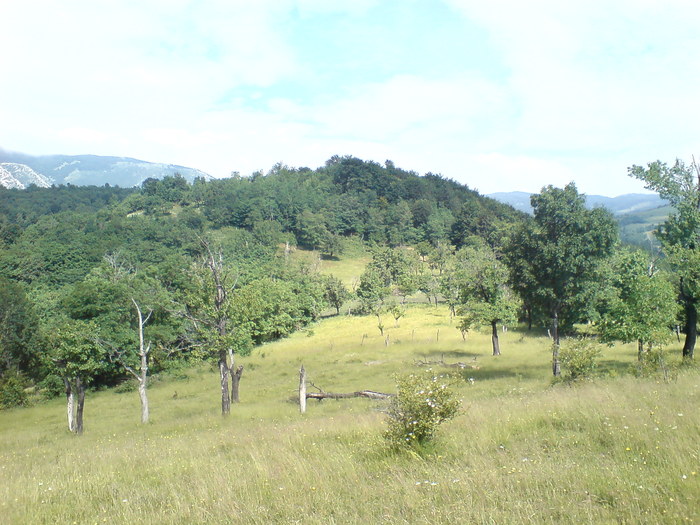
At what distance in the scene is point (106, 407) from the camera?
34188mm

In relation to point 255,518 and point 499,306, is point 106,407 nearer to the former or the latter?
point 499,306

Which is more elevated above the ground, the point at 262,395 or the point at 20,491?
the point at 20,491

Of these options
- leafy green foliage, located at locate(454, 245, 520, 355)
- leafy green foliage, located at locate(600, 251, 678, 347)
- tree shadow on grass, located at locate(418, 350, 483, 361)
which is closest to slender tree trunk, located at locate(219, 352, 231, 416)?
leafy green foliage, located at locate(600, 251, 678, 347)

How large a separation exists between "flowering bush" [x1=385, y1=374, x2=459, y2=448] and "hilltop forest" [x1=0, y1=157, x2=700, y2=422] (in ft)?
44.6

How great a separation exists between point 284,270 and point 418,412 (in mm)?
77636

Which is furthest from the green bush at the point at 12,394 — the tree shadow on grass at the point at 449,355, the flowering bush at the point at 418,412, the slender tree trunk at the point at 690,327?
the slender tree trunk at the point at 690,327

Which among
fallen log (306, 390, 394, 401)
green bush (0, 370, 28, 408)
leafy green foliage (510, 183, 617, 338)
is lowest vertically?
green bush (0, 370, 28, 408)

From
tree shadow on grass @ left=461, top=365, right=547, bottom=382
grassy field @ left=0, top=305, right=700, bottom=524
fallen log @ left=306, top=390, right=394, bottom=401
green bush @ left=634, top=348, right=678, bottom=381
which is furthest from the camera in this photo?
tree shadow on grass @ left=461, top=365, right=547, bottom=382

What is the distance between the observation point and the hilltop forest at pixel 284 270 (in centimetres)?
2280

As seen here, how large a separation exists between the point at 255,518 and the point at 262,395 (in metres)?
24.9

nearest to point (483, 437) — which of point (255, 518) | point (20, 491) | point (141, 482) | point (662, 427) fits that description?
point (662, 427)

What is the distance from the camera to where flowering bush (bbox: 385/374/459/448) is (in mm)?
8375

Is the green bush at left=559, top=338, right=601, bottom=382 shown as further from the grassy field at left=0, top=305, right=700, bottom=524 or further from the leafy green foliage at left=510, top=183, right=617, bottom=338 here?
the leafy green foliage at left=510, top=183, right=617, bottom=338

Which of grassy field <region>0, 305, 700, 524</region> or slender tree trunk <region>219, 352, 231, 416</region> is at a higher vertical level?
grassy field <region>0, 305, 700, 524</region>
